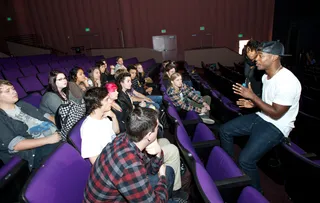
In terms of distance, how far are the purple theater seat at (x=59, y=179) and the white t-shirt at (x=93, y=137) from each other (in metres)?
0.07

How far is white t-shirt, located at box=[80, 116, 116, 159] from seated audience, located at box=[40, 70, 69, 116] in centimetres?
107

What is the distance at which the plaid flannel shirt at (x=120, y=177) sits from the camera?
Result: 97 centimetres

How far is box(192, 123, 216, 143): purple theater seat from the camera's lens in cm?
181

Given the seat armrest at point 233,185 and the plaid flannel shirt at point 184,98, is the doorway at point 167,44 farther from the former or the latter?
the seat armrest at point 233,185

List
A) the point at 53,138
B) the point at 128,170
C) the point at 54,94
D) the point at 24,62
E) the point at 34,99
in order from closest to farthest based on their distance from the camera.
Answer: the point at 128,170
the point at 53,138
the point at 54,94
the point at 34,99
the point at 24,62

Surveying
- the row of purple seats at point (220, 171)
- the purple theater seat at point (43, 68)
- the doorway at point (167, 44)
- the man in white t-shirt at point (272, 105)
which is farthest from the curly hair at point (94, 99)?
the doorway at point (167, 44)

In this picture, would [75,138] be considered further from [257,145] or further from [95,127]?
[257,145]

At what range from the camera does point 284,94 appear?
1.50 meters

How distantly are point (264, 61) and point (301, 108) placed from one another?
1376mm

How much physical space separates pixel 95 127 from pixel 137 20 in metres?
10.6

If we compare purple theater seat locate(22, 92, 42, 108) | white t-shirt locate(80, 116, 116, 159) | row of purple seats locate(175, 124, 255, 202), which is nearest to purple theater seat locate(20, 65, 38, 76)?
purple theater seat locate(22, 92, 42, 108)

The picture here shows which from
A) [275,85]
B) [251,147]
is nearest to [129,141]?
[251,147]

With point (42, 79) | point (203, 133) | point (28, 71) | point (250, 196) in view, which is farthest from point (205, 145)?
point (28, 71)

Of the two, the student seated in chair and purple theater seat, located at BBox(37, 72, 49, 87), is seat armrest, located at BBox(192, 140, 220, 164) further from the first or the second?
purple theater seat, located at BBox(37, 72, 49, 87)
